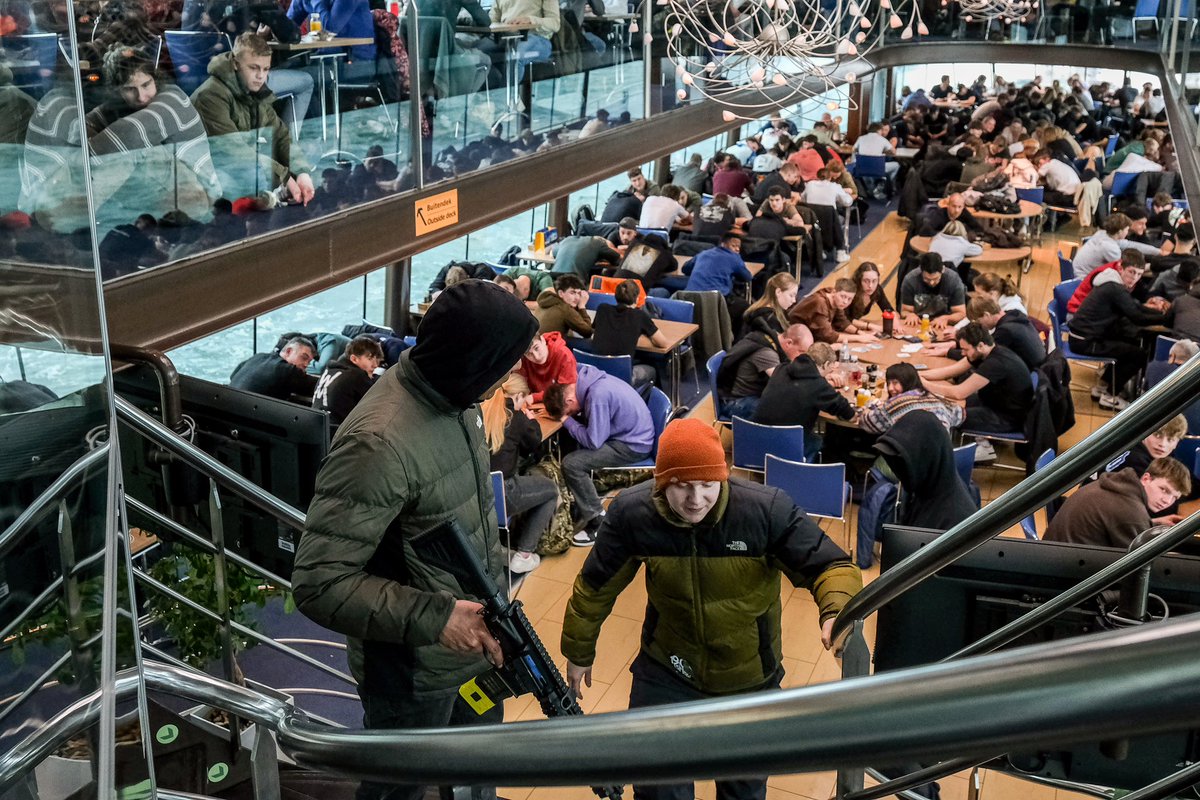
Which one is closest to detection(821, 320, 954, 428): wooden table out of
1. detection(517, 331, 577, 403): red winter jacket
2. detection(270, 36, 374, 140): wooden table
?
detection(517, 331, 577, 403): red winter jacket

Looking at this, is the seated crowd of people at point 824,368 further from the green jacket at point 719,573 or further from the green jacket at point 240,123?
the green jacket at point 719,573

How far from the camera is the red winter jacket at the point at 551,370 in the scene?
22.5 feet

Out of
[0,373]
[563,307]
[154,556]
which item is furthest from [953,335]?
[0,373]

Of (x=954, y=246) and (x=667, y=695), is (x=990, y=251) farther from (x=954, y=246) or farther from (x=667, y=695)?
(x=667, y=695)

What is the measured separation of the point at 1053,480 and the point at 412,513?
51.4 inches

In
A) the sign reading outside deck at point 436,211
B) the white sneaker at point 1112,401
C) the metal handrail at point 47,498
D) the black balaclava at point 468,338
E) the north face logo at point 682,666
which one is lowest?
the white sneaker at point 1112,401

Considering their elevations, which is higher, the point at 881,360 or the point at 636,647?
the point at 881,360

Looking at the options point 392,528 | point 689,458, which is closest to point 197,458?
point 392,528

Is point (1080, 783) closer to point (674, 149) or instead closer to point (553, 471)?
point (553, 471)

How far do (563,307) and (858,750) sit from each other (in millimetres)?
8111

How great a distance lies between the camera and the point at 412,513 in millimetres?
2438

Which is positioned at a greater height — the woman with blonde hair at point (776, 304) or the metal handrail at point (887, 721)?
the metal handrail at point (887, 721)

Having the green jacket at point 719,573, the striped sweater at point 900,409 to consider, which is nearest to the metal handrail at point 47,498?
the green jacket at point 719,573

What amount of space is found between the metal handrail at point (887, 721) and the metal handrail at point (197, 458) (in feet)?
7.37
